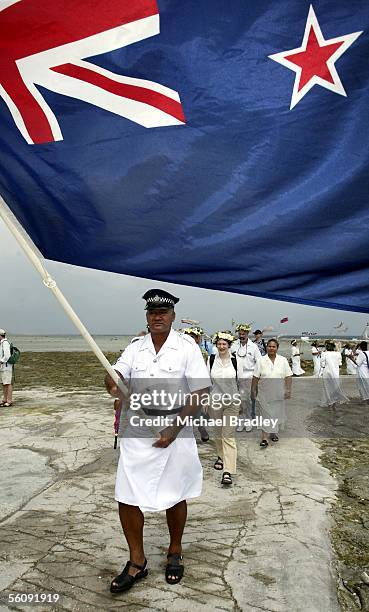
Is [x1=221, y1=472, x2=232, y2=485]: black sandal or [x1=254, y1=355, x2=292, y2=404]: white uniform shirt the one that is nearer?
[x1=221, y1=472, x2=232, y2=485]: black sandal

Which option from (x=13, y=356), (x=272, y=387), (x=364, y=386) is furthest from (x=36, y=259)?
(x=364, y=386)

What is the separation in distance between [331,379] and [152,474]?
8105 millimetres

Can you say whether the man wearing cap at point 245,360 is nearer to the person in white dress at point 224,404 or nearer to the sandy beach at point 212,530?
the sandy beach at point 212,530

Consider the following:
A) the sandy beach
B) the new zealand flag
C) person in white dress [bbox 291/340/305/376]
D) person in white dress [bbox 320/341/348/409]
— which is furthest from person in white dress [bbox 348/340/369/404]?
the new zealand flag

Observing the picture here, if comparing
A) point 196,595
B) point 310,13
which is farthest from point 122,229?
point 196,595

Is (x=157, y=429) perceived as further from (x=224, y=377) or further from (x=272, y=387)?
(x=272, y=387)

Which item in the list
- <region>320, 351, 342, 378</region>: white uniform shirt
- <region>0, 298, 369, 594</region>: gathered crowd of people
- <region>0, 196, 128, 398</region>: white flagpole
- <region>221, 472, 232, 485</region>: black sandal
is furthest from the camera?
<region>320, 351, 342, 378</region>: white uniform shirt

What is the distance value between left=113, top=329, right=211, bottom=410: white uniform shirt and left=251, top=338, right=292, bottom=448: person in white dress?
4.37m

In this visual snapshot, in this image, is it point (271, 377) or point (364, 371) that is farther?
point (364, 371)

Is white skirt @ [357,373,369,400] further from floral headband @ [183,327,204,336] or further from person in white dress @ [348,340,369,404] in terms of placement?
floral headband @ [183,327,204,336]

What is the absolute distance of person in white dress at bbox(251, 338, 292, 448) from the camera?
752 centimetres

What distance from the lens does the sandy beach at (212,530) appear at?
315 centimetres

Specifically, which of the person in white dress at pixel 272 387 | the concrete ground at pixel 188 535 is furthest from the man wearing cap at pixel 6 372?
the person in white dress at pixel 272 387

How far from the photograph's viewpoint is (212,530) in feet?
13.6
